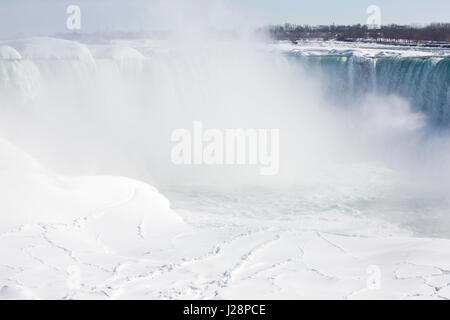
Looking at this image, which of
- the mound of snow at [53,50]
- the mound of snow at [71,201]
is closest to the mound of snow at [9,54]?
the mound of snow at [53,50]

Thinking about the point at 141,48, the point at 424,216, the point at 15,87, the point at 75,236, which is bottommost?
the point at 424,216

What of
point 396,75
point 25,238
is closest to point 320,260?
point 25,238

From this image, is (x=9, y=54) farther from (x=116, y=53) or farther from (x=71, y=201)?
(x=71, y=201)

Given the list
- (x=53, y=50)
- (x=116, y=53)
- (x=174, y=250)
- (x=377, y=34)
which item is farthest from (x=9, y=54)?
(x=377, y=34)
